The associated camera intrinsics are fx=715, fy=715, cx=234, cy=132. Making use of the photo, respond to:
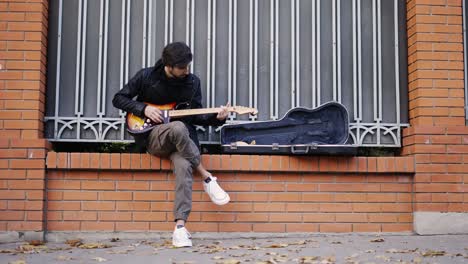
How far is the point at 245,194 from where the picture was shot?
5988mm

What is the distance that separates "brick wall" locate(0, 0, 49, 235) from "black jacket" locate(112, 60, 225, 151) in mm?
718

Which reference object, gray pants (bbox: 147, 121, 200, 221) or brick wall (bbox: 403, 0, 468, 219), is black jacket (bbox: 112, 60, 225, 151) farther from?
brick wall (bbox: 403, 0, 468, 219)

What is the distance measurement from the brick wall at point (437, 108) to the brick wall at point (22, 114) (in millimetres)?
3148

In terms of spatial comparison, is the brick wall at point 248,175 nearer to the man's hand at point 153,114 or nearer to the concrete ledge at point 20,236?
the concrete ledge at point 20,236

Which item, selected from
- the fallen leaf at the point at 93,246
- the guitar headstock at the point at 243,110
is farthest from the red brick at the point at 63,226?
the guitar headstock at the point at 243,110

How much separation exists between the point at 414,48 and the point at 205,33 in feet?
6.04

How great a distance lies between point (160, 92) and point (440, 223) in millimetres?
2579

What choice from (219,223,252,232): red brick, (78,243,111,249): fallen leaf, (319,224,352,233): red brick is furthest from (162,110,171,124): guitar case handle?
(319,224,352,233): red brick

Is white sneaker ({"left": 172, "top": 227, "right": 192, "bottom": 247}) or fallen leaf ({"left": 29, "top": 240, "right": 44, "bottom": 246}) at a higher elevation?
white sneaker ({"left": 172, "top": 227, "right": 192, "bottom": 247})

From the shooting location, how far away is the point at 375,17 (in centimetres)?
647

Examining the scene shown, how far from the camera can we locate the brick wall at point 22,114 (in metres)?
5.80

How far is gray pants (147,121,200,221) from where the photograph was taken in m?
5.50

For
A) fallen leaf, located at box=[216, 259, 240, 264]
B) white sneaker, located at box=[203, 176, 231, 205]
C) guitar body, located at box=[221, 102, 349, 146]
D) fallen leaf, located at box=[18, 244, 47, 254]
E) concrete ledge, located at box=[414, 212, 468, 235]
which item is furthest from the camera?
guitar body, located at box=[221, 102, 349, 146]

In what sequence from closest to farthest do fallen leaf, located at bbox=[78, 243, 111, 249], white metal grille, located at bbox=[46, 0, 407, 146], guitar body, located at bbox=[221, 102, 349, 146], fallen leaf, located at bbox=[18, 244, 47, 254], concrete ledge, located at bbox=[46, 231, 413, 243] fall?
fallen leaf, located at bbox=[18, 244, 47, 254] < fallen leaf, located at bbox=[78, 243, 111, 249] < concrete ledge, located at bbox=[46, 231, 413, 243] < guitar body, located at bbox=[221, 102, 349, 146] < white metal grille, located at bbox=[46, 0, 407, 146]
